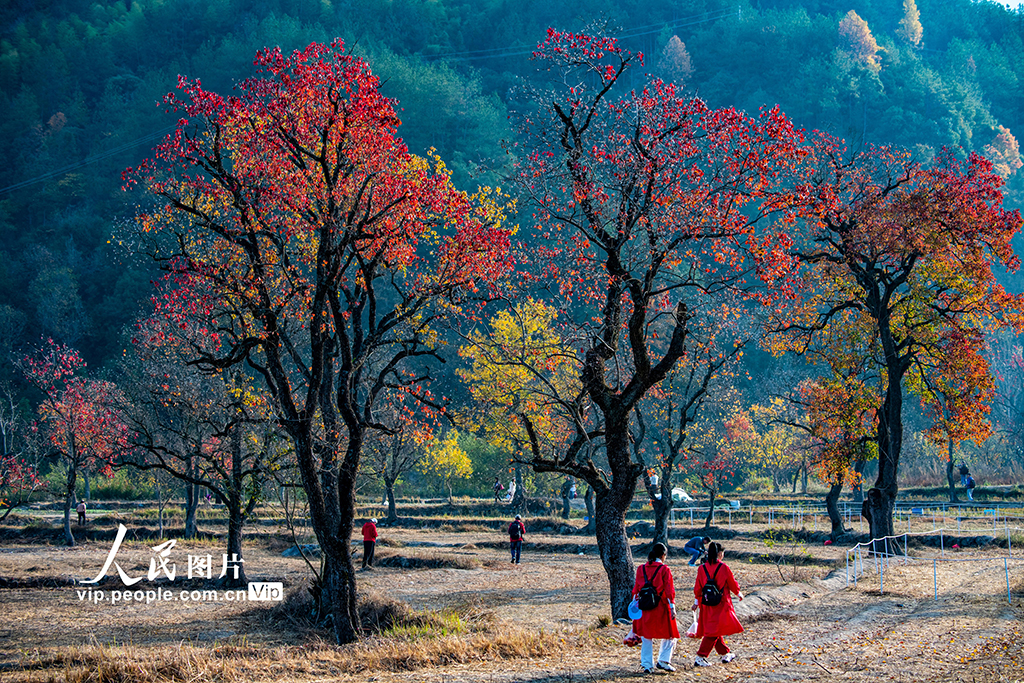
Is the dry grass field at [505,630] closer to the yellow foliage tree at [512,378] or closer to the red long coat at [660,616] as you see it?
the red long coat at [660,616]

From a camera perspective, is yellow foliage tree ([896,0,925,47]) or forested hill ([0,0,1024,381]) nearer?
forested hill ([0,0,1024,381])

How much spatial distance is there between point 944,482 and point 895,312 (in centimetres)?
3459

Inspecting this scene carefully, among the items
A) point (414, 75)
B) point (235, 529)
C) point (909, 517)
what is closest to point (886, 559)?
point (909, 517)

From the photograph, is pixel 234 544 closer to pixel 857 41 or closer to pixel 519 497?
pixel 519 497

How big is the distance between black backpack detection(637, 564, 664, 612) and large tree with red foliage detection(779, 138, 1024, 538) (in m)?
12.8

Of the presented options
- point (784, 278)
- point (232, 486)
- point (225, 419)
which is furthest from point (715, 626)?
point (225, 419)

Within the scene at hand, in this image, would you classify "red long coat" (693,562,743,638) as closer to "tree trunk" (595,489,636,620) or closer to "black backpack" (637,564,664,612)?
"black backpack" (637,564,664,612)

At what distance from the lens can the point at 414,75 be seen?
123 metres

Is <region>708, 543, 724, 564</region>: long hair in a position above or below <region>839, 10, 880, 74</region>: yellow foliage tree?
below

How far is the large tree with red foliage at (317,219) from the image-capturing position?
1292 cm

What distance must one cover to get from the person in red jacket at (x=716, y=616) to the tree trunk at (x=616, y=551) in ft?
8.97

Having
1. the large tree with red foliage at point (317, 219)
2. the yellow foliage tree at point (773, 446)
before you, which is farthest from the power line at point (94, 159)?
the large tree with red foliage at point (317, 219)

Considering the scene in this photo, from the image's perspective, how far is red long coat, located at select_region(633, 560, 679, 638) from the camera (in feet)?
30.3

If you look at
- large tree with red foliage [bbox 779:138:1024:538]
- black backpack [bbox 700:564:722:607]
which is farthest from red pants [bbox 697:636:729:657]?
large tree with red foliage [bbox 779:138:1024:538]
